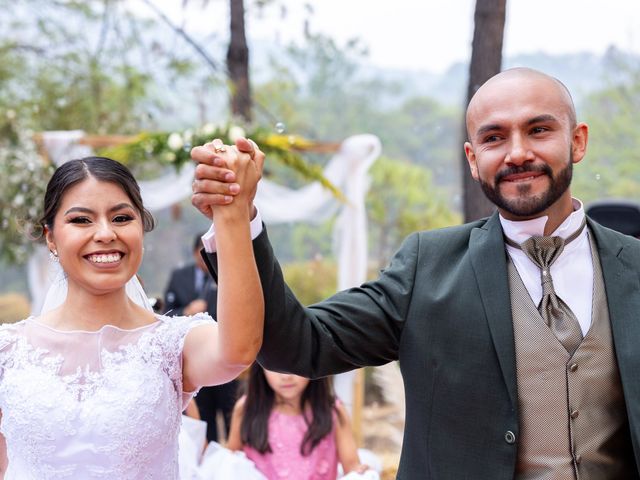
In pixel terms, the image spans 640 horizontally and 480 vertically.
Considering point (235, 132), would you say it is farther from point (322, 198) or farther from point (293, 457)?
point (293, 457)

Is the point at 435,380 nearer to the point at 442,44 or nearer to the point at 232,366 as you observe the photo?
the point at 232,366

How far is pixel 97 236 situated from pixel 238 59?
7377 mm

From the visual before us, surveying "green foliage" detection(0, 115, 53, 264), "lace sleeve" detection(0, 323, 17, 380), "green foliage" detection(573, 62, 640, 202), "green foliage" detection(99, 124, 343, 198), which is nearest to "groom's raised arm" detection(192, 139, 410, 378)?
"lace sleeve" detection(0, 323, 17, 380)

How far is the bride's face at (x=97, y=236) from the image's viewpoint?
2.67 metres

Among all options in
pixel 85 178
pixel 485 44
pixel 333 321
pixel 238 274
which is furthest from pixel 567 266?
pixel 485 44

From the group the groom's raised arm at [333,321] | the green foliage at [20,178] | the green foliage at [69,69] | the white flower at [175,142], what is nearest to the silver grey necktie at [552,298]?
the groom's raised arm at [333,321]

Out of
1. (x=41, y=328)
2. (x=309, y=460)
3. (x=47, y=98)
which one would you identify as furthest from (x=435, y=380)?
(x=47, y=98)

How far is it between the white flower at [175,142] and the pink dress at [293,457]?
3.41 metres

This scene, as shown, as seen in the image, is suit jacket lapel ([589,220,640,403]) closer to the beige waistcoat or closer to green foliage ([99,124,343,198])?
the beige waistcoat

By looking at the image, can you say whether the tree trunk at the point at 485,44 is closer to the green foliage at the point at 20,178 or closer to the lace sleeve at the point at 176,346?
the lace sleeve at the point at 176,346

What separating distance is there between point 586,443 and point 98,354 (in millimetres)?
1464

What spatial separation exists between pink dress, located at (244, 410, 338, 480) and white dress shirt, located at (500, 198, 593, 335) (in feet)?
8.45

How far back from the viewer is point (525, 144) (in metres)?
2.52

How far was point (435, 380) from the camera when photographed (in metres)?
2.56
